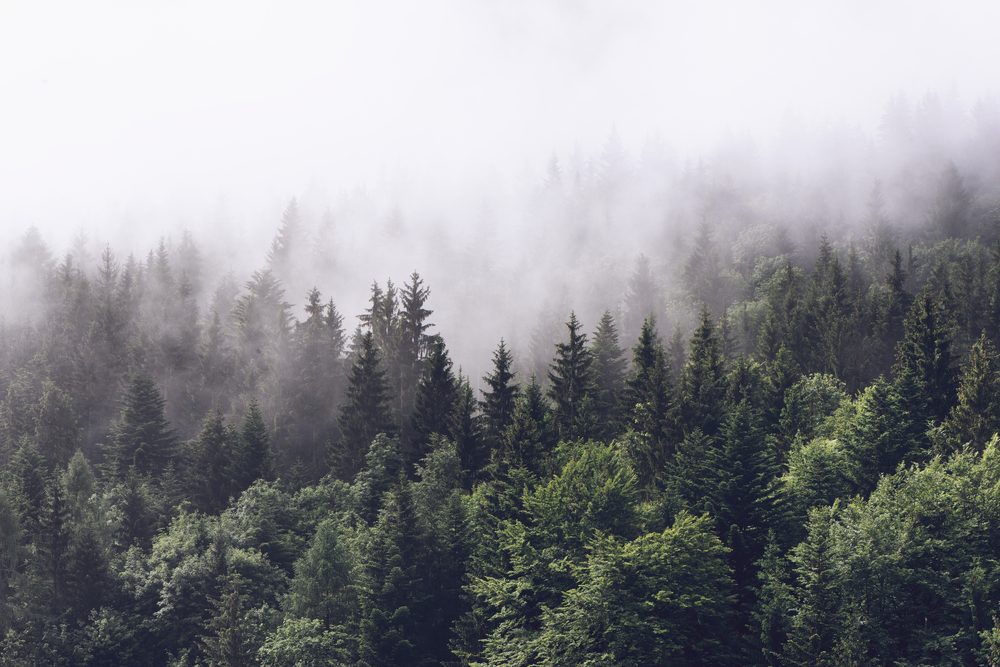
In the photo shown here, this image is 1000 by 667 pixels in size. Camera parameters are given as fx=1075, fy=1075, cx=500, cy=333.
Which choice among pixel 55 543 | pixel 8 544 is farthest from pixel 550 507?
pixel 8 544

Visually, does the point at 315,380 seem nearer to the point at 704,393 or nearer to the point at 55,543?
the point at 55,543

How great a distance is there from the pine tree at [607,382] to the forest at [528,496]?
1.18 ft

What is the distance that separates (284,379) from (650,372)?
48919mm

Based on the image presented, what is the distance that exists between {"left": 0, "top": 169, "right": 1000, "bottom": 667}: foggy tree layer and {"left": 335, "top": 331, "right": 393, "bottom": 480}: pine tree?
0.26 metres

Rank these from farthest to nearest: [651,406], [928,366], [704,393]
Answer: [651,406]
[704,393]
[928,366]

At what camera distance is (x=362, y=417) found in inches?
3701

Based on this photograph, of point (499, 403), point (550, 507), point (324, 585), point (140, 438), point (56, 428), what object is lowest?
point (324, 585)

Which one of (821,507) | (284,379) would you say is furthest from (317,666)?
→ (284,379)

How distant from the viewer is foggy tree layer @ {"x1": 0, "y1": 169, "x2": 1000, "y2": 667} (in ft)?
186

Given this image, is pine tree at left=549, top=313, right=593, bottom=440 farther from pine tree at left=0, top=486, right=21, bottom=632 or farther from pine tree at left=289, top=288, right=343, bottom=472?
pine tree at left=0, top=486, right=21, bottom=632

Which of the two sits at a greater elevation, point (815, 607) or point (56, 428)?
point (56, 428)

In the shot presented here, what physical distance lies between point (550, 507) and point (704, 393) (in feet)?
67.2

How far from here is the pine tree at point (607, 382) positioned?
86.9 meters

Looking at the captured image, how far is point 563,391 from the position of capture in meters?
87.8
